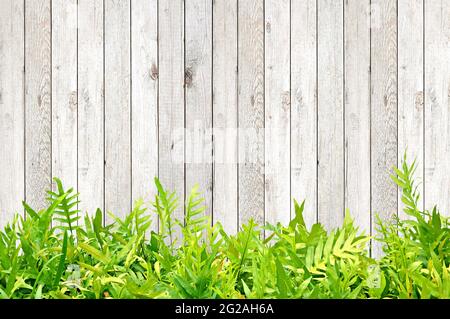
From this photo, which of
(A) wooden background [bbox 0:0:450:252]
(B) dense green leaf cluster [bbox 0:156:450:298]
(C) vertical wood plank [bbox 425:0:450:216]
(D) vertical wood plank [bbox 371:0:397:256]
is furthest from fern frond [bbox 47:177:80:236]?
(C) vertical wood plank [bbox 425:0:450:216]

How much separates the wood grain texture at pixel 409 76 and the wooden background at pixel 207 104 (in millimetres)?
35

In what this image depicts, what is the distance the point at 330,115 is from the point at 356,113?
0.10 metres

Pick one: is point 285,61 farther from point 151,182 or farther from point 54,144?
point 54,144

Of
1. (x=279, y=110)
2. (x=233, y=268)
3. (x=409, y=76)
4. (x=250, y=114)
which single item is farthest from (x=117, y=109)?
(x=233, y=268)

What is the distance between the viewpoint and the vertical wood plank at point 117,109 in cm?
226

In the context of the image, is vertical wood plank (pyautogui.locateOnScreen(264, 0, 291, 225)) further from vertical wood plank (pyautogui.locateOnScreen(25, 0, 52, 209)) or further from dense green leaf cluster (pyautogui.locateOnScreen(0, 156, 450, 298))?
dense green leaf cluster (pyautogui.locateOnScreen(0, 156, 450, 298))

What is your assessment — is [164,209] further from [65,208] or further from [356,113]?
[356,113]

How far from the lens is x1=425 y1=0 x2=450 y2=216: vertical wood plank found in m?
2.34

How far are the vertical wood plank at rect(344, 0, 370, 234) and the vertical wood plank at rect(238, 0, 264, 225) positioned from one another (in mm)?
323

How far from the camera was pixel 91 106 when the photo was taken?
89.7 inches

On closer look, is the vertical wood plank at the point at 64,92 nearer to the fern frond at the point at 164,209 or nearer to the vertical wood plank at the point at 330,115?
the vertical wood plank at the point at 330,115

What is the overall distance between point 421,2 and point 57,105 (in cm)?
144

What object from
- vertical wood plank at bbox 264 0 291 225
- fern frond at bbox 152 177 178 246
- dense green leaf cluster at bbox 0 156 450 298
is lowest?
dense green leaf cluster at bbox 0 156 450 298

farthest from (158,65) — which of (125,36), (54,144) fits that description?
(54,144)
